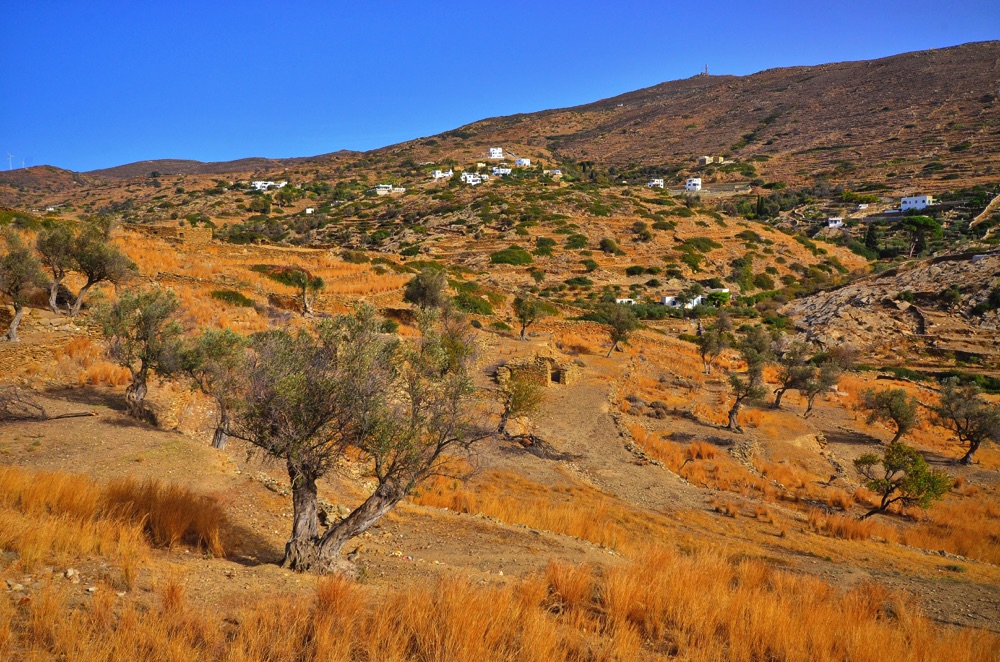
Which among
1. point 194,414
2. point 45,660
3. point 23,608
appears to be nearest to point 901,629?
point 45,660

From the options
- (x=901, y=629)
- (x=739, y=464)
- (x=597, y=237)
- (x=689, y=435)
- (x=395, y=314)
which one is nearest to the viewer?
(x=901, y=629)

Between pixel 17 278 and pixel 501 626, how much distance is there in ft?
52.3

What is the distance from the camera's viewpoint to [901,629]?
544cm

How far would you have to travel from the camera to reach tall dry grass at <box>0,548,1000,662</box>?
340 centimetres

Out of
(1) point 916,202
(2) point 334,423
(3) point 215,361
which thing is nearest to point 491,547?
(2) point 334,423

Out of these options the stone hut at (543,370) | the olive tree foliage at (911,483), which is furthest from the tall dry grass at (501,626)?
the stone hut at (543,370)

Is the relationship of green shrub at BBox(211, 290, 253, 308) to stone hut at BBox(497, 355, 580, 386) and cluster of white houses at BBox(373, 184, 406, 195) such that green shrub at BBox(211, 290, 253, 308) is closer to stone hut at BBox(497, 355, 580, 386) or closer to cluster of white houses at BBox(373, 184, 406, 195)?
stone hut at BBox(497, 355, 580, 386)

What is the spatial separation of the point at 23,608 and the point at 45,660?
79 cm

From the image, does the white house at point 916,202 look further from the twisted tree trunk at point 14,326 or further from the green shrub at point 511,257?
the twisted tree trunk at point 14,326

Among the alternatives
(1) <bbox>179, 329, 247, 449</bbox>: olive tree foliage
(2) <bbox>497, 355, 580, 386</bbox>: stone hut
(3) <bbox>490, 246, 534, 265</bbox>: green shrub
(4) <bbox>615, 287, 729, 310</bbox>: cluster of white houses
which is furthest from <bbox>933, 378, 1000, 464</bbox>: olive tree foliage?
(3) <bbox>490, 246, 534, 265</bbox>: green shrub

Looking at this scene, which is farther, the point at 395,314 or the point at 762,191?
the point at 762,191

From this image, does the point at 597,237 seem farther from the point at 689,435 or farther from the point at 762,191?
the point at 762,191

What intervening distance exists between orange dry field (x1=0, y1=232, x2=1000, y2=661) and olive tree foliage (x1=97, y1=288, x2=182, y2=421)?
581 mm

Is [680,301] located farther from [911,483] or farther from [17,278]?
[17,278]
